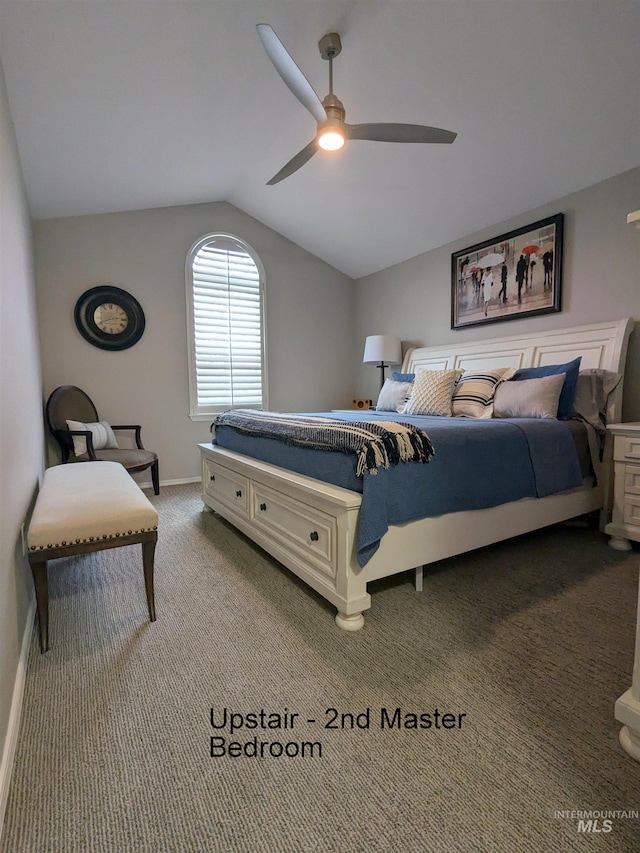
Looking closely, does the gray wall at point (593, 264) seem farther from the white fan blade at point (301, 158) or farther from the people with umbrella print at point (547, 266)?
the white fan blade at point (301, 158)

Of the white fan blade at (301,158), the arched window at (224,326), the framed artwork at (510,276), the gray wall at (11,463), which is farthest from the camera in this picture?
the arched window at (224,326)

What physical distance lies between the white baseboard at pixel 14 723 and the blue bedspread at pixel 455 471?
3.82 feet

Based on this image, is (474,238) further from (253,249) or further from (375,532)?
(375,532)

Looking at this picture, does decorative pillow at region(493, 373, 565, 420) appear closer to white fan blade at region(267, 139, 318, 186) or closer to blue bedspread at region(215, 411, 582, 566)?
blue bedspread at region(215, 411, 582, 566)

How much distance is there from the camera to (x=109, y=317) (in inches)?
153

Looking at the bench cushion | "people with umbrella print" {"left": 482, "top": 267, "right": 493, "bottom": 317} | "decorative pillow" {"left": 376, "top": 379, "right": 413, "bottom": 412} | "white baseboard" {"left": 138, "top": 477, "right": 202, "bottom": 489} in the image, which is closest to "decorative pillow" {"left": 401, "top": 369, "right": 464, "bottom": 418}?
"decorative pillow" {"left": 376, "top": 379, "right": 413, "bottom": 412}

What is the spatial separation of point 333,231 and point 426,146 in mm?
1595

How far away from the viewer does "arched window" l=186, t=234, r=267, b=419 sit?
14.2 feet

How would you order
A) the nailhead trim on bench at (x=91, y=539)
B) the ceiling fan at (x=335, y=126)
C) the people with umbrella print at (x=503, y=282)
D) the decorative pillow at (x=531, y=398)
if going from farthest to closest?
the people with umbrella print at (x=503, y=282), the decorative pillow at (x=531, y=398), the ceiling fan at (x=335, y=126), the nailhead trim on bench at (x=91, y=539)

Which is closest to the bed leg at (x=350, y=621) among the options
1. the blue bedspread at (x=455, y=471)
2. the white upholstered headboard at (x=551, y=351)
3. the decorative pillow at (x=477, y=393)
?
the blue bedspread at (x=455, y=471)

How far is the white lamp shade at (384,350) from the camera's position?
4418mm
